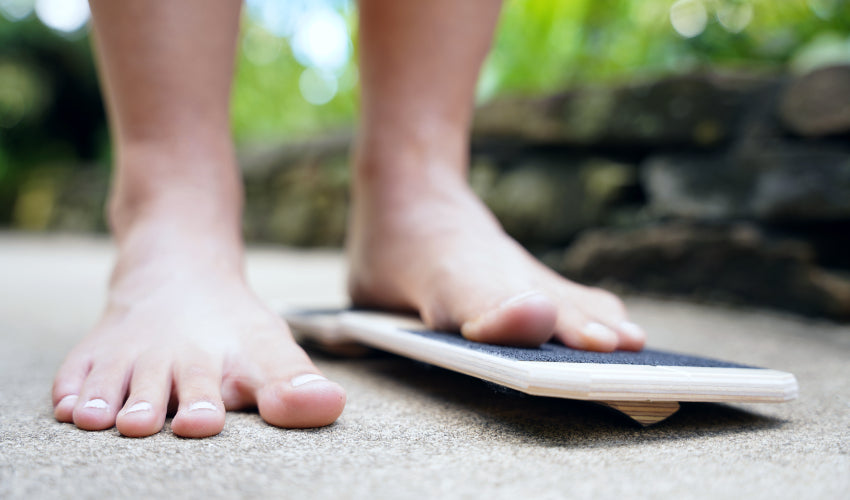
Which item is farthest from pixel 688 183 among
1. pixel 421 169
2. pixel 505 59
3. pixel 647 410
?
pixel 505 59

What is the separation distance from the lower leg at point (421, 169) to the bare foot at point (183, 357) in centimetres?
21

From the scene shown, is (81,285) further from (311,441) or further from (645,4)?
(645,4)

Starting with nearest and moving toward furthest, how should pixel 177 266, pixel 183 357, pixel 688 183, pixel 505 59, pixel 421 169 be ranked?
pixel 183 357 < pixel 177 266 < pixel 421 169 < pixel 688 183 < pixel 505 59

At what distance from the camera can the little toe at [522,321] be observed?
1.92 ft

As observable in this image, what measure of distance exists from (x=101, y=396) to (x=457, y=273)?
378 millimetres

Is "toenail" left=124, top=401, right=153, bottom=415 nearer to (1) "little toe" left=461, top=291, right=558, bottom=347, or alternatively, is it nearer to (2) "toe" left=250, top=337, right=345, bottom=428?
(2) "toe" left=250, top=337, right=345, bottom=428

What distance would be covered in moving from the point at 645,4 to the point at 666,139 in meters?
1.15

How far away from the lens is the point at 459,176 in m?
0.92

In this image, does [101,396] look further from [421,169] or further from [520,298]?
[421,169]

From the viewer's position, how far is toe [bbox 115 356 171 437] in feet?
1.63

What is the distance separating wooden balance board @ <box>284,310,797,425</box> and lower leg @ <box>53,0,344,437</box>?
4.8 inches

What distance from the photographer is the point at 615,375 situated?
49 cm

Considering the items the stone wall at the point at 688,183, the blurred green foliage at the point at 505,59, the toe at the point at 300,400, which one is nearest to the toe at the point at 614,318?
the toe at the point at 300,400

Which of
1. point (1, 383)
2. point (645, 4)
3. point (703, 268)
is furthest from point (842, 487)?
point (645, 4)
